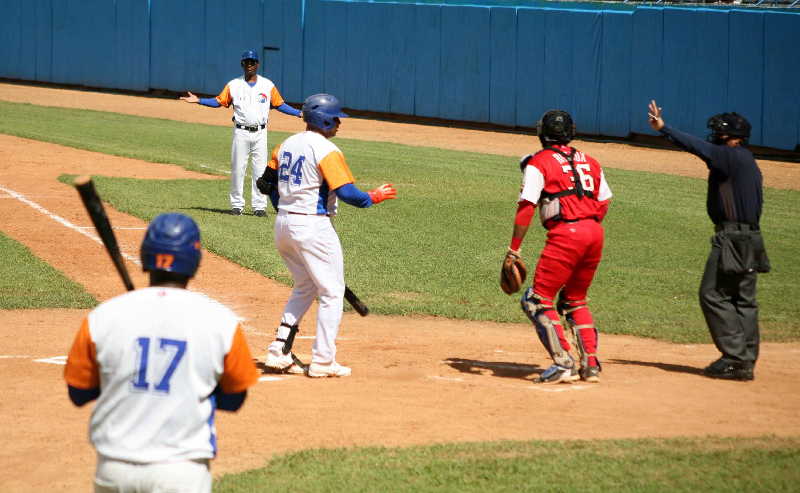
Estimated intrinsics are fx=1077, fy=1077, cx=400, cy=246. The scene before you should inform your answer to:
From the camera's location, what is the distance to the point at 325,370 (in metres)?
8.02

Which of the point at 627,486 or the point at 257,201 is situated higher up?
the point at 257,201

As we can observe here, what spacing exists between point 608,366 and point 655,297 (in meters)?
3.36

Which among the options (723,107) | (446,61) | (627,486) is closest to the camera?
(627,486)

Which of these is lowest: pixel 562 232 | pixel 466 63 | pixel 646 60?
pixel 562 232

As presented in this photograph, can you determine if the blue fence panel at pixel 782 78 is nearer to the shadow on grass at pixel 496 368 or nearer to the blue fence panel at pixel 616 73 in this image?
the blue fence panel at pixel 616 73

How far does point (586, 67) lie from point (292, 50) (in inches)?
412

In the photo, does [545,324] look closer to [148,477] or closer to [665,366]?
[665,366]

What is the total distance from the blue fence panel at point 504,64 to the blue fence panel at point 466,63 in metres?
0.23

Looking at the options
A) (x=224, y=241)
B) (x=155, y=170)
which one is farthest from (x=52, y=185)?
(x=224, y=241)

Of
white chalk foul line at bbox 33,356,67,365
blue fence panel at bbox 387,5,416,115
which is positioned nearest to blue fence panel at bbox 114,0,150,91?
blue fence panel at bbox 387,5,416,115

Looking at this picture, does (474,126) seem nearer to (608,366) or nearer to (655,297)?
(655,297)

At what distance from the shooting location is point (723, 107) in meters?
26.7

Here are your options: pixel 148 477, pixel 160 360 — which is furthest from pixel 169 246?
pixel 148 477

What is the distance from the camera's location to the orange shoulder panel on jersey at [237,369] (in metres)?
3.80
